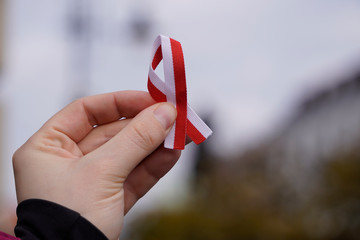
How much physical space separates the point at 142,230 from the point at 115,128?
9832 millimetres

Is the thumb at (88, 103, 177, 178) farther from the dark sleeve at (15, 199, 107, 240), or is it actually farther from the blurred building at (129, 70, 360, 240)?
the blurred building at (129, 70, 360, 240)

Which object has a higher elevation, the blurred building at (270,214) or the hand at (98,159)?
the hand at (98,159)

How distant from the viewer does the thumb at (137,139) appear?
168 centimetres

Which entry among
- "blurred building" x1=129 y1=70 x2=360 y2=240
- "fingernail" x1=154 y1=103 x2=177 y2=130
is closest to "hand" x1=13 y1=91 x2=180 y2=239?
"fingernail" x1=154 y1=103 x2=177 y2=130

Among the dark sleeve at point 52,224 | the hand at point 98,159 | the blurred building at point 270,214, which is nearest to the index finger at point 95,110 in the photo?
the hand at point 98,159

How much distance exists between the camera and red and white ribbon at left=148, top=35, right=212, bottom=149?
1.77 meters

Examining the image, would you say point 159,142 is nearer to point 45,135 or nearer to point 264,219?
point 45,135

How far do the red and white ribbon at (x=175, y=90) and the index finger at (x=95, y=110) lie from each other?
0.10 metres

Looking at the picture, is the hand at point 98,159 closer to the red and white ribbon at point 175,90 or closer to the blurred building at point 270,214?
the red and white ribbon at point 175,90

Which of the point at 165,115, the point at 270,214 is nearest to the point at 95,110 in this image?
the point at 165,115

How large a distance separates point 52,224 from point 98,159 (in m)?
0.25

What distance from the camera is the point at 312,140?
49.2 m

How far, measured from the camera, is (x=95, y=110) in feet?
6.66

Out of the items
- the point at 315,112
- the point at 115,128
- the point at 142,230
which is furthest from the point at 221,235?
the point at 315,112
